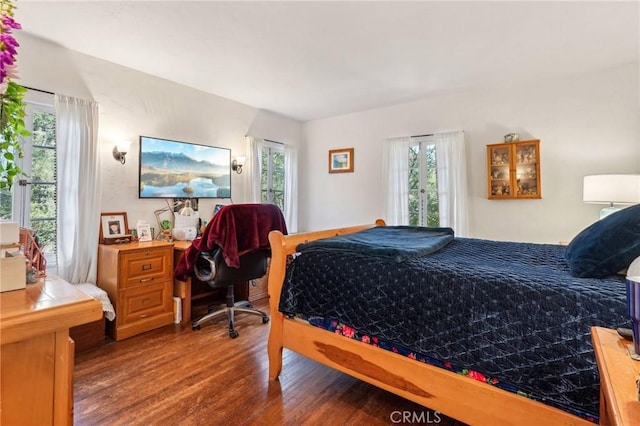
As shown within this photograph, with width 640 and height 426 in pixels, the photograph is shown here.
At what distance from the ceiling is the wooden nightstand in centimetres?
208

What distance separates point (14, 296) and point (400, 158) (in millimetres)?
3960

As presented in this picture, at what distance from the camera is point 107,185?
2918 millimetres

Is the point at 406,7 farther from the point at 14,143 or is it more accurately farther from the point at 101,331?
the point at 101,331

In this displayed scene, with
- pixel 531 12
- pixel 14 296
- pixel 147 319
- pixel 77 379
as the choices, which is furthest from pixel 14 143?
pixel 531 12

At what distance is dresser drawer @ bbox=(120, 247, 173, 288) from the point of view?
8.45 ft

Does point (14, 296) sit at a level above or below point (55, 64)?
below

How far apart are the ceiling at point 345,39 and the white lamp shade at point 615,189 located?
3.59 ft

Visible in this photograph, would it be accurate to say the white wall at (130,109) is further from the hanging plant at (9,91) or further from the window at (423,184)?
the hanging plant at (9,91)

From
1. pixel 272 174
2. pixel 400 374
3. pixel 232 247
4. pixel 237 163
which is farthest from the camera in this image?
pixel 272 174

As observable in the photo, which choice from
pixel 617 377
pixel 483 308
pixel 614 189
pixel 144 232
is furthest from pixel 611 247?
pixel 144 232

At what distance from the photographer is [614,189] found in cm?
258

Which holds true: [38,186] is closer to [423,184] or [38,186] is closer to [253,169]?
[253,169]

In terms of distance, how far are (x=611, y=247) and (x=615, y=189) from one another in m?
1.78

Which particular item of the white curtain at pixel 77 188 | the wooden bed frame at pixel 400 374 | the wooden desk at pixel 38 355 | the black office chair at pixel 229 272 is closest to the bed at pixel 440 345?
the wooden bed frame at pixel 400 374
